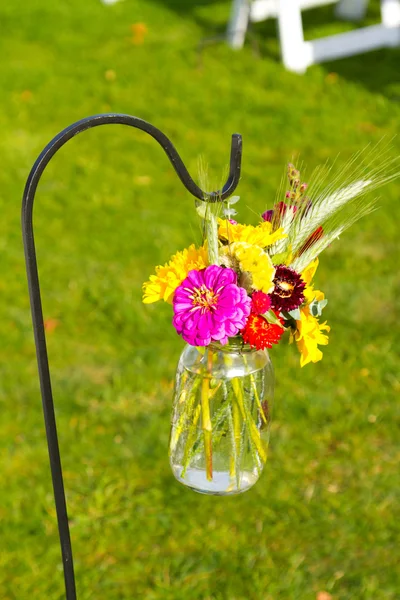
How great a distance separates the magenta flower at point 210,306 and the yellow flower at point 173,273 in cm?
2

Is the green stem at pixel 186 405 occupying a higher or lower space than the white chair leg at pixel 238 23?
lower

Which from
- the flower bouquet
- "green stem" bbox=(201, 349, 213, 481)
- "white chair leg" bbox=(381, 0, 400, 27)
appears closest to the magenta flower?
the flower bouquet

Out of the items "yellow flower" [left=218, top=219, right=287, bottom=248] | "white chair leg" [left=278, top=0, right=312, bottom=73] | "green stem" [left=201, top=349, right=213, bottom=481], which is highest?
"white chair leg" [left=278, top=0, right=312, bottom=73]

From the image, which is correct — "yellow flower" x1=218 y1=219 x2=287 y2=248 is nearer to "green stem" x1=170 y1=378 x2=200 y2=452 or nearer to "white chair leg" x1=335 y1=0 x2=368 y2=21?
"green stem" x1=170 y1=378 x2=200 y2=452

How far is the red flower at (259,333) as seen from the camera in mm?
1259

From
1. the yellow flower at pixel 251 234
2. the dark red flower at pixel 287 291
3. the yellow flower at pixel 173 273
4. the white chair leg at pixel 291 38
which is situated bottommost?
the dark red flower at pixel 287 291

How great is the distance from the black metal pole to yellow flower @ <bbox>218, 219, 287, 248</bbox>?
0.05 m

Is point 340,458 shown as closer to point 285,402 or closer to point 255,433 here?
point 285,402

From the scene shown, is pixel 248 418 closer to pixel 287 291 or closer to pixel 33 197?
pixel 287 291

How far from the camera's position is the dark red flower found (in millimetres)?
1281

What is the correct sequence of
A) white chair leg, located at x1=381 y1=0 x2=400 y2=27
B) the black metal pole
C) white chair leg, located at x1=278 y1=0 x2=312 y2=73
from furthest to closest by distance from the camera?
white chair leg, located at x1=381 y1=0 x2=400 y2=27 < white chair leg, located at x1=278 y1=0 x2=312 y2=73 < the black metal pole

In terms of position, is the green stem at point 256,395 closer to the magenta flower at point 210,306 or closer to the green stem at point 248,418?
the green stem at point 248,418

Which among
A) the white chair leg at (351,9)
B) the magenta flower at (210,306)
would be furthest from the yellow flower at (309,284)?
the white chair leg at (351,9)

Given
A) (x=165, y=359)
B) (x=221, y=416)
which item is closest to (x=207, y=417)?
(x=221, y=416)
